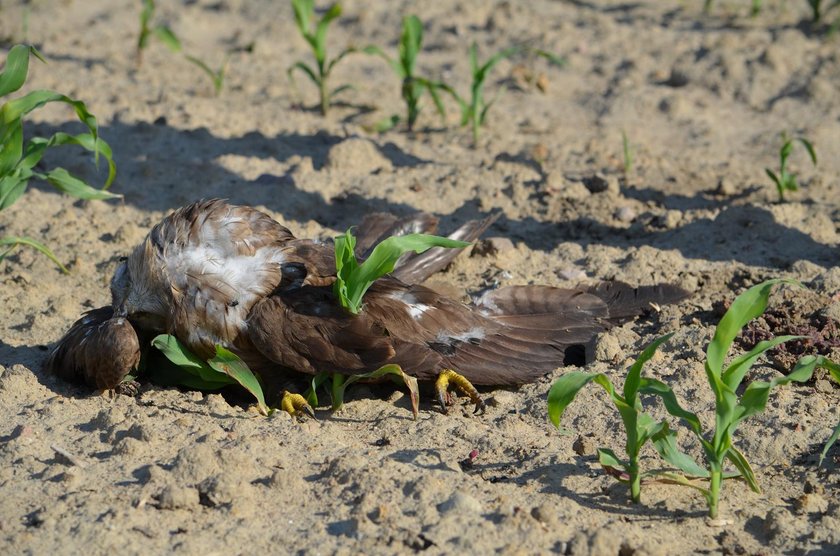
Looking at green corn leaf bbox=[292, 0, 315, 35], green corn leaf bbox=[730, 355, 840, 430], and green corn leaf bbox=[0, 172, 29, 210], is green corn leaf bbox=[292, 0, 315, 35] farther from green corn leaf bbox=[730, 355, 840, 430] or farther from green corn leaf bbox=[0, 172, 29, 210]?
green corn leaf bbox=[730, 355, 840, 430]

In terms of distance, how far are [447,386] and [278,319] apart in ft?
2.49

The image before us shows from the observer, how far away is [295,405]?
4512 mm

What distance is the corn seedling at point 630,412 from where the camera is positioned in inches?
142

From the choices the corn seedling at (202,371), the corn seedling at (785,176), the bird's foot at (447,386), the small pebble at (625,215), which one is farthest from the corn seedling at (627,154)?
the corn seedling at (202,371)

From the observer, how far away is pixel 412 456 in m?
4.01

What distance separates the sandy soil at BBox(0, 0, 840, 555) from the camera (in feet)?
11.9

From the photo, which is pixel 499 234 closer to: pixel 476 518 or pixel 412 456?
pixel 412 456

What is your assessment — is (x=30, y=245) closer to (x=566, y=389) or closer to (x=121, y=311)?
(x=121, y=311)

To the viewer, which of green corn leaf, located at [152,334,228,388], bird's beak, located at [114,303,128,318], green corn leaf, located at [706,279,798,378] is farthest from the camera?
bird's beak, located at [114,303,128,318]

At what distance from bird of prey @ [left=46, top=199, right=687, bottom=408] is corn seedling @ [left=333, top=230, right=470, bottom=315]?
13cm

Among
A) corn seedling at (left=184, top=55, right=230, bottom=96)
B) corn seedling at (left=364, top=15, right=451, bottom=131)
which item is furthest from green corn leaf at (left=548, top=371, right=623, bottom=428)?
corn seedling at (left=184, top=55, right=230, bottom=96)

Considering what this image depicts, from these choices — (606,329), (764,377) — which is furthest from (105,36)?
(764,377)

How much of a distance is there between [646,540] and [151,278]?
2.34m

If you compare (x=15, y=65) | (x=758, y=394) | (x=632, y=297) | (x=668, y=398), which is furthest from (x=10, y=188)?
(x=758, y=394)
